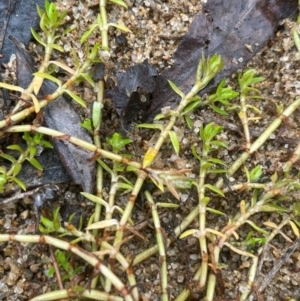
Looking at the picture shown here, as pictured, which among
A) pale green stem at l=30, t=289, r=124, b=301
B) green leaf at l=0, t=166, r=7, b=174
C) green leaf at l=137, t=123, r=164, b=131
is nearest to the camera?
pale green stem at l=30, t=289, r=124, b=301

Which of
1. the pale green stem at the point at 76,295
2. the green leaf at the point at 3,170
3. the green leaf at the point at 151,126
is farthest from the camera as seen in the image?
the green leaf at the point at 151,126

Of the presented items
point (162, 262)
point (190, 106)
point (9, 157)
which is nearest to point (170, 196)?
point (162, 262)

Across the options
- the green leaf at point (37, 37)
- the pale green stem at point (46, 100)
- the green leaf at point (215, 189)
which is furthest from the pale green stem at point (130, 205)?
the green leaf at point (37, 37)

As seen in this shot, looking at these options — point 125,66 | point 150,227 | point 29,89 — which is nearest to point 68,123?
point 29,89

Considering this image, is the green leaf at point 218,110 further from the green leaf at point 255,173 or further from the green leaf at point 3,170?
the green leaf at point 3,170

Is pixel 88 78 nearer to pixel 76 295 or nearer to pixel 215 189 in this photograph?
pixel 215 189

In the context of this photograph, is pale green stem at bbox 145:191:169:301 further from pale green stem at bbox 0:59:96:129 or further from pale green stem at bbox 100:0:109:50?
pale green stem at bbox 100:0:109:50

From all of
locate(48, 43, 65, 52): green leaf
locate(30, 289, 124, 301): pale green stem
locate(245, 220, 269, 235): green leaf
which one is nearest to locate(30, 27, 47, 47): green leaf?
locate(48, 43, 65, 52): green leaf

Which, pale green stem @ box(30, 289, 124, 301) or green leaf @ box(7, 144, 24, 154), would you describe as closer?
pale green stem @ box(30, 289, 124, 301)

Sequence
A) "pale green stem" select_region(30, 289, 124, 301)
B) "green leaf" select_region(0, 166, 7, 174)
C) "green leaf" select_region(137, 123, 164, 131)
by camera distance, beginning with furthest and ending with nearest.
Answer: "green leaf" select_region(137, 123, 164, 131) < "green leaf" select_region(0, 166, 7, 174) < "pale green stem" select_region(30, 289, 124, 301)
